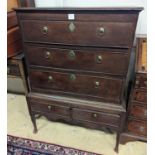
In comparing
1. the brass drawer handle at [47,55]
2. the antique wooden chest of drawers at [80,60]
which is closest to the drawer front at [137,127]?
the antique wooden chest of drawers at [80,60]

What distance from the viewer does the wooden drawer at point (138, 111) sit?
5.13 ft

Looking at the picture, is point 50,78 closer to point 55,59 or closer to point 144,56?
point 55,59

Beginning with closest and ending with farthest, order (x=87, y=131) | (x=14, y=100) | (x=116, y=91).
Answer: (x=116, y=91), (x=87, y=131), (x=14, y=100)

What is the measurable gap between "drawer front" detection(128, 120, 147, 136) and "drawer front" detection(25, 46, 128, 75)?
525 millimetres

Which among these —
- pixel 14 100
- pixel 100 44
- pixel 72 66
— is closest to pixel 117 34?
pixel 100 44

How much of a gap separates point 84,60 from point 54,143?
0.88 metres

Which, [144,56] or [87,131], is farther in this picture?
[87,131]

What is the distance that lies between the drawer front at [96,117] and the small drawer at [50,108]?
0.09 m

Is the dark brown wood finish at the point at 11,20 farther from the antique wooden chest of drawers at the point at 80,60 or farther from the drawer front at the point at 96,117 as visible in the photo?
the drawer front at the point at 96,117

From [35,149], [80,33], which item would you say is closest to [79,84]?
[80,33]

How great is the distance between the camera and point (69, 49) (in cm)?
144

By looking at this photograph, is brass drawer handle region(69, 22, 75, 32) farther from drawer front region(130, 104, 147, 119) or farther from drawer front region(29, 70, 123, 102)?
drawer front region(130, 104, 147, 119)

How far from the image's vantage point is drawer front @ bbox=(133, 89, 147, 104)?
149 cm

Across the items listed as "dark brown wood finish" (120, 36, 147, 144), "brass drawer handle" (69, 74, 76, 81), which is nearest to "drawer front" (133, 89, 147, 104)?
"dark brown wood finish" (120, 36, 147, 144)
